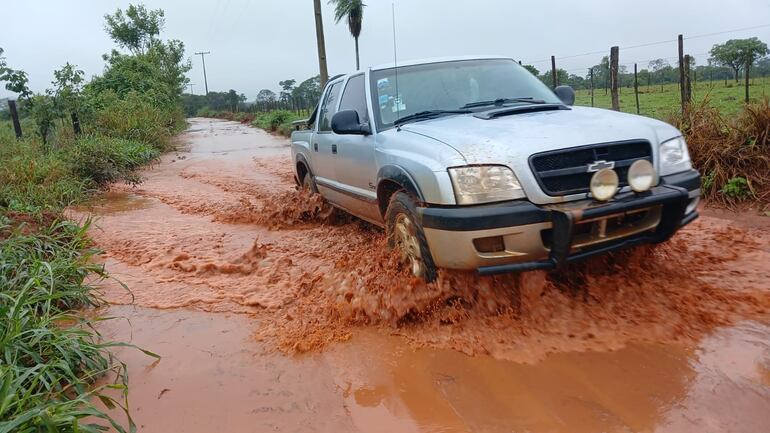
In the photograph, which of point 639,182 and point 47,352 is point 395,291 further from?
point 47,352

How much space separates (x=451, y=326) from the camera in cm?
334

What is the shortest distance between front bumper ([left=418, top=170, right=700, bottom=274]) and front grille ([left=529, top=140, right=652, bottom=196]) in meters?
0.11

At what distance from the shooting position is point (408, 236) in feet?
11.7

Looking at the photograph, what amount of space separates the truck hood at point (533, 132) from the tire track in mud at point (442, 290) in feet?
2.66

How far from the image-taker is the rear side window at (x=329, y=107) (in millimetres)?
5313

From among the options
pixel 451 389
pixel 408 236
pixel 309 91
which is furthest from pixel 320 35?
pixel 309 91

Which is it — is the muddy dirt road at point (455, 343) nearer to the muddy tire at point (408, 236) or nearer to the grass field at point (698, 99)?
the muddy tire at point (408, 236)

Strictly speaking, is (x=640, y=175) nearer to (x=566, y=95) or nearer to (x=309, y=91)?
(x=566, y=95)

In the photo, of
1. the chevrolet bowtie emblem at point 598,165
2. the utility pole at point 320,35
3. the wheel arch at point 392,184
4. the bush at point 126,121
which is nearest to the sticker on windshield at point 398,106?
A: the wheel arch at point 392,184

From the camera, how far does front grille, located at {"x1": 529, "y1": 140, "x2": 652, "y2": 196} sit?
295 centimetres

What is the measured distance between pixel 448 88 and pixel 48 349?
319 cm

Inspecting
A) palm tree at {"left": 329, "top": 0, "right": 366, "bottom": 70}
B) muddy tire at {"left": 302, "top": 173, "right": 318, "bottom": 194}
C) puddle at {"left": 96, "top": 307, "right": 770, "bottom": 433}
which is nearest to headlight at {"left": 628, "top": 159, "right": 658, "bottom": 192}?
puddle at {"left": 96, "top": 307, "right": 770, "bottom": 433}

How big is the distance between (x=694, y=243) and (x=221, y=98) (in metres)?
80.5

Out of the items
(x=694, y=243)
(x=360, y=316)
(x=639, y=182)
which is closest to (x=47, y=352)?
(x=360, y=316)
